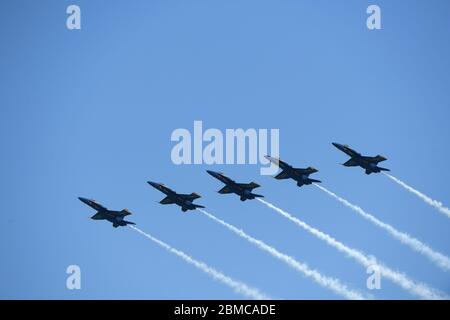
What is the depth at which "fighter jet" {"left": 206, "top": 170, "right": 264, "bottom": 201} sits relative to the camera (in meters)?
159

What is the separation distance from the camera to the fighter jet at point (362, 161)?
160500 millimetres

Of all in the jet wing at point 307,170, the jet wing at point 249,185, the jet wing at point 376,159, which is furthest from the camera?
the jet wing at point 307,170

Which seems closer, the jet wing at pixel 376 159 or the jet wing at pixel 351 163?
the jet wing at pixel 376 159

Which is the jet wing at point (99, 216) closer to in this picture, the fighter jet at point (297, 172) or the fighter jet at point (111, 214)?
the fighter jet at point (111, 214)

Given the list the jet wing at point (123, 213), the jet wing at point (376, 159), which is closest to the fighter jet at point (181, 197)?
the jet wing at point (123, 213)

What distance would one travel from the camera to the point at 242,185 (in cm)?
15962

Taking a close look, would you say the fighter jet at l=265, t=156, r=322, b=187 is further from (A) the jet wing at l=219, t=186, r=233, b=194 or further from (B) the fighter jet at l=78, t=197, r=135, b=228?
(B) the fighter jet at l=78, t=197, r=135, b=228

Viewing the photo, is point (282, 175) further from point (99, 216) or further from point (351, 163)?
point (99, 216)

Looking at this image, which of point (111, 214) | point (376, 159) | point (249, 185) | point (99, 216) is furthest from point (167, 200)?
point (376, 159)

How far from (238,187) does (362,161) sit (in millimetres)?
16289

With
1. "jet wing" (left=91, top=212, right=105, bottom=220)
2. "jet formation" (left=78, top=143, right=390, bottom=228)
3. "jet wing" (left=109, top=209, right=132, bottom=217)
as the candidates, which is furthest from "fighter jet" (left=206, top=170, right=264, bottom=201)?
"jet wing" (left=91, top=212, right=105, bottom=220)

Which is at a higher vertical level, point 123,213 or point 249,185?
point 249,185
